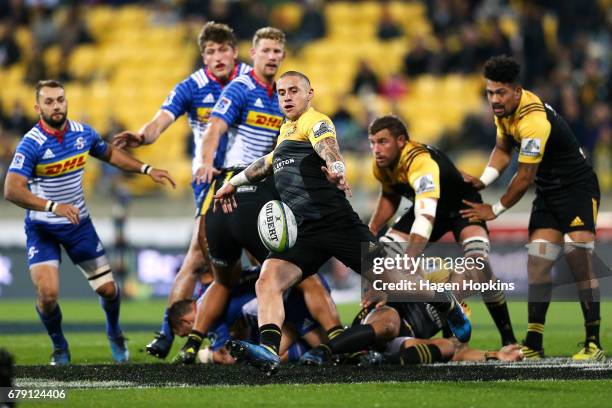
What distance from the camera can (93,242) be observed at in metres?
10.4

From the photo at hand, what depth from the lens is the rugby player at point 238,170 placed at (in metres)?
9.24

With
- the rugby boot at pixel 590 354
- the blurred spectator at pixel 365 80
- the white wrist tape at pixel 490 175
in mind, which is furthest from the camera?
the blurred spectator at pixel 365 80

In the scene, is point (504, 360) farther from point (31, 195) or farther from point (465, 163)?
point (465, 163)

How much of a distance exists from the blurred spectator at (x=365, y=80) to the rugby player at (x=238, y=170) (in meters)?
10.8

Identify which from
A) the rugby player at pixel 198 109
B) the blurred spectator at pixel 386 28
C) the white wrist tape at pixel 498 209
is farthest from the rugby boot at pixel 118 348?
the blurred spectator at pixel 386 28

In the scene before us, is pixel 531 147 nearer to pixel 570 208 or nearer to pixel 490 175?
pixel 570 208

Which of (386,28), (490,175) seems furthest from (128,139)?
(386,28)

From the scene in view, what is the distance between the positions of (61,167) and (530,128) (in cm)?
401

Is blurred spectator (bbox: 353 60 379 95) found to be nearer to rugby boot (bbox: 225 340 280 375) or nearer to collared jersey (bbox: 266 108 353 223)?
collared jersey (bbox: 266 108 353 223)

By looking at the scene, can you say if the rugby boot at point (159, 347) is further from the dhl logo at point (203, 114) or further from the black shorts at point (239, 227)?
the dhl logo at point (203, 114)

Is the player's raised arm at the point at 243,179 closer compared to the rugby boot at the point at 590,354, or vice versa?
the player's raised arm at the point at 243,179

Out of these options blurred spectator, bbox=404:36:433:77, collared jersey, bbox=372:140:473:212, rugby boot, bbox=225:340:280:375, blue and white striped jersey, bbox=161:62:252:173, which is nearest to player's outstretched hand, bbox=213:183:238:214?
rugby boot, bbox=225:340:280:375

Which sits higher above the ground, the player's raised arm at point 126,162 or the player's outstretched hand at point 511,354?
the player's raised arm at point 126,162

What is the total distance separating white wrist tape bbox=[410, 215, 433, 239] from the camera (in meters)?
9.42
